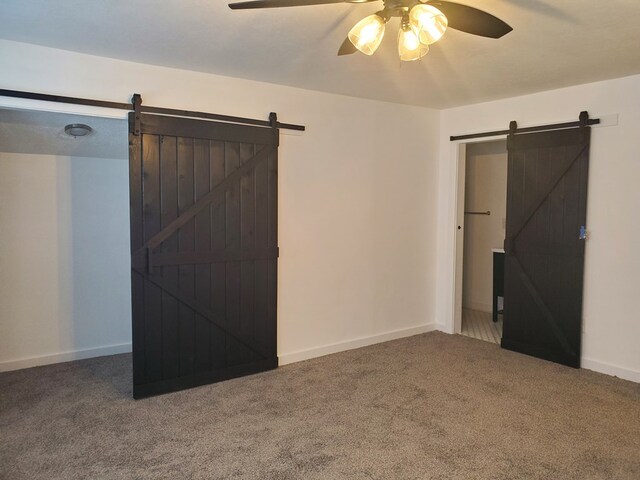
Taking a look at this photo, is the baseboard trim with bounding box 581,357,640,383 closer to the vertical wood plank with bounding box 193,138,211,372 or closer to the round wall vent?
the vertical wood plank with bounding box 193,138,211,372

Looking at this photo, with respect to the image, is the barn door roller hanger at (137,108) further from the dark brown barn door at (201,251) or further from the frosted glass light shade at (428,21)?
the frosted glass light shade at (428,21)

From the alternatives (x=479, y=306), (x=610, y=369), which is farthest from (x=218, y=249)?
(x=479, y=306)

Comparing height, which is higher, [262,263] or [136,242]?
[136,242]

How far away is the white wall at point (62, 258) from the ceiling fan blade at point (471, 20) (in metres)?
3.15

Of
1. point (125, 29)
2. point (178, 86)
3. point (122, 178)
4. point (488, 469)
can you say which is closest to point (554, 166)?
point (488, 469)

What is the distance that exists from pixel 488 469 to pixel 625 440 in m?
0.96

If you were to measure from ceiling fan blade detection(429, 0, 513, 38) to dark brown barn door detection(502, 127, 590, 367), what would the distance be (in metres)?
2.25

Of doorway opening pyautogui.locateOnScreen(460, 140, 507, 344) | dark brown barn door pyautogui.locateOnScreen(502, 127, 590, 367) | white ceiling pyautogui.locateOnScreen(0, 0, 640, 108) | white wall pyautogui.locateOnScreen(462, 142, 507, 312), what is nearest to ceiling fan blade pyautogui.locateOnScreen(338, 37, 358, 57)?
white ceiling pyautogui.locateOnScreen(0, 0, 640, 108)

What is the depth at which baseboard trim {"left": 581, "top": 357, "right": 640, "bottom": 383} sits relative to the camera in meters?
3.51

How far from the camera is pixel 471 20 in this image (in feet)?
6.21

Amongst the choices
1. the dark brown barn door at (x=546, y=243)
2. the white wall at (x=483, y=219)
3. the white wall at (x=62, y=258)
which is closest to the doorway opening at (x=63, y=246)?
the white wall at (x=62, y=258)

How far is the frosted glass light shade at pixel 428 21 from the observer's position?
5.84 feet

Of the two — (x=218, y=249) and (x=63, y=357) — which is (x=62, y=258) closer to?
(x=63, y=357)

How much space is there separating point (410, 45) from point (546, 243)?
108 inches
